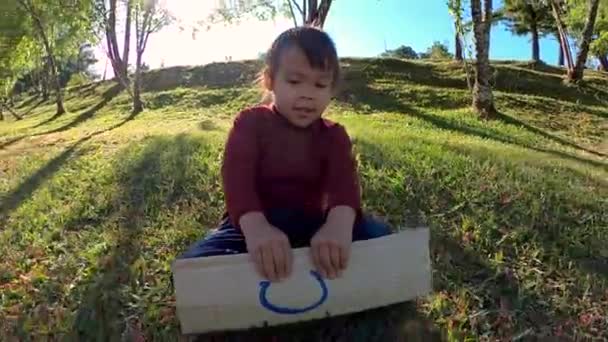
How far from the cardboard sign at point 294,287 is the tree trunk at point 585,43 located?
1490cm

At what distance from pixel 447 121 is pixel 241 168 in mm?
8825

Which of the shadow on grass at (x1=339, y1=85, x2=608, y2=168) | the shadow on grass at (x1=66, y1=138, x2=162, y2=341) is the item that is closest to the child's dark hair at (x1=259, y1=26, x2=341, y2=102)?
the shadow on grass at (x1=66, y1=138, x2=162, y2=341)

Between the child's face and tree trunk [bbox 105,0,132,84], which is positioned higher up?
tree trunk [bbox 105,0,132,84]

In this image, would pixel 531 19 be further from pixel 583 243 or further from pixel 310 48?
pixel 310 48

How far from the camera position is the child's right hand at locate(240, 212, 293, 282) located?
2000 millimetres

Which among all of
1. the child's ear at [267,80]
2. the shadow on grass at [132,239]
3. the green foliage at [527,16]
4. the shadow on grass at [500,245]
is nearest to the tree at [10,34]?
the shadow on grass at [132,239]

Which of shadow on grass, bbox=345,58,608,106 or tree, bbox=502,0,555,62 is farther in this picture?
tree, bbox=502,0,555,62

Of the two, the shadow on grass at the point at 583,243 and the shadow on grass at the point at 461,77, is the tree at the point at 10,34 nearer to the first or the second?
the shadow on grass at the point at 461,77

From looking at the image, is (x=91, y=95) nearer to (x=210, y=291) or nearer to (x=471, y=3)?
(x=471, y=3)

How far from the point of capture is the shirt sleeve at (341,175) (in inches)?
87.5

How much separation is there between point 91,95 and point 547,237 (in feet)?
78.9

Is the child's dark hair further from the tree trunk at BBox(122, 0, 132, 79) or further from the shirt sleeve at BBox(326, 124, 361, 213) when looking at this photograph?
the tree trunk at BBox(122, 0, 132, 79)

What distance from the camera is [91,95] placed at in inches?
989

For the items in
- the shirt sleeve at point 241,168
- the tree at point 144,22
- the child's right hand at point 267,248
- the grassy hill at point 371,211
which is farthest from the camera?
the tree at point 144,22
